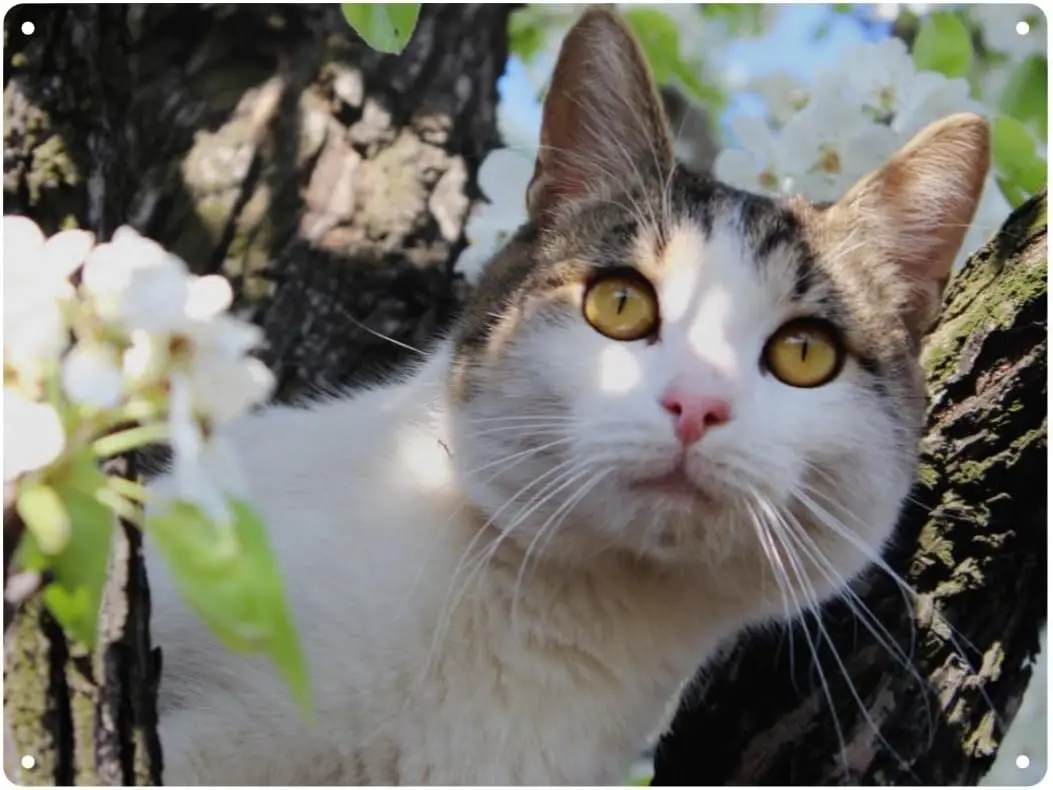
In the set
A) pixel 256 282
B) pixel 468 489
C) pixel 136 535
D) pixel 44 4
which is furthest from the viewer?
pixel 256 282

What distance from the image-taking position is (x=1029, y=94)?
118cm

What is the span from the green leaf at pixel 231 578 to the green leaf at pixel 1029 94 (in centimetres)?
91

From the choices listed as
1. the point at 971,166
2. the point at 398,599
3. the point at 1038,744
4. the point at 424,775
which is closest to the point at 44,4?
the point at 398,599

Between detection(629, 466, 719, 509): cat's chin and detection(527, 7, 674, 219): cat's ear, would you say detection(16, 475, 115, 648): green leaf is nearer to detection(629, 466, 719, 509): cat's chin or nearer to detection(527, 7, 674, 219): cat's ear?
detection(629, 466, 719, 509): cat's chin

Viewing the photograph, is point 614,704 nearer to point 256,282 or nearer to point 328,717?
point 328,717

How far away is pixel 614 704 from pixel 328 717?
266mm

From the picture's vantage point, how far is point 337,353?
1381mm

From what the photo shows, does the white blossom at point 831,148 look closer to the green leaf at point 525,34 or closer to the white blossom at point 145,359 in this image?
the green leaf at point 525,34

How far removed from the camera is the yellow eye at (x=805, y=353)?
97cm

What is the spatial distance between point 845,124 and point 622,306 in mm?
393

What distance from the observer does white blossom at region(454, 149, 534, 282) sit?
50.1 inches

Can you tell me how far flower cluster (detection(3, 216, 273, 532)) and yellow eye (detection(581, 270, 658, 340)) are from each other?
1.12 feet

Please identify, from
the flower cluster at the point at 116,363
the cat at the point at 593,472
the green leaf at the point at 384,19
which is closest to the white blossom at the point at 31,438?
the flower cluster at the point at 116,363

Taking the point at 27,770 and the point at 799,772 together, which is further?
the point at 799,772
